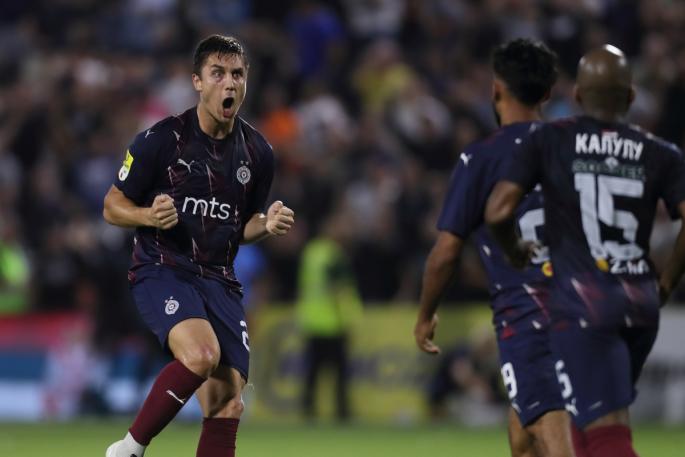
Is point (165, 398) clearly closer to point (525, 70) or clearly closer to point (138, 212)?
point (138, 212)

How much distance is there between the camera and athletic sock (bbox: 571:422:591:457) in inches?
232

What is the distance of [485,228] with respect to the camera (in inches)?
277

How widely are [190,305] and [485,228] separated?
156 centimetres

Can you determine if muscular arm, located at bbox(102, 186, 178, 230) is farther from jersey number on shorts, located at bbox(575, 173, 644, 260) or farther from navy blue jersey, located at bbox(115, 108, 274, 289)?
jersey number on shorts, located at bbox(575, 173, 644, 260)

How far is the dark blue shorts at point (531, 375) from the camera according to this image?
672cm

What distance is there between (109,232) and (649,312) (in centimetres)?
1187

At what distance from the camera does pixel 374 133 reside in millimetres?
18156

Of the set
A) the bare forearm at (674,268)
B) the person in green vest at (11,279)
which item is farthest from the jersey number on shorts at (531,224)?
the person in green vest at (11,279)

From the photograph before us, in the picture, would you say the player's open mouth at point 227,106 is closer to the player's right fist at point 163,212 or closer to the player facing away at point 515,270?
the player's right fist at point 163,212

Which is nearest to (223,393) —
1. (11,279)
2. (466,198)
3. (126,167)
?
(126,167)

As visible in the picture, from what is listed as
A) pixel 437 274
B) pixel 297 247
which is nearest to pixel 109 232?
pixel 297 247

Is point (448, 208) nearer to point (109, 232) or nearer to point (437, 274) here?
point (437, 274)

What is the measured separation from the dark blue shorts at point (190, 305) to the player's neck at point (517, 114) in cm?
178

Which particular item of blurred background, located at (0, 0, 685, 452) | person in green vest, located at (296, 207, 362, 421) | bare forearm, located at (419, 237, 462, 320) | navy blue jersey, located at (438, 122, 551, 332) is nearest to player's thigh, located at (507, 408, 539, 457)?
navy blue jersey, located at (438, 122, 551, 332)
